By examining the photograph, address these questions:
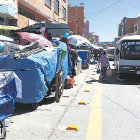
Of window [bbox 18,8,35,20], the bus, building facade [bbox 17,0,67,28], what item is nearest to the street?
the bus

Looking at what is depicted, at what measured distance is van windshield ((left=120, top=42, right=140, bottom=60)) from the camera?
11.6 metres

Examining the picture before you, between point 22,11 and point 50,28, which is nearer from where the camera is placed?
→ point 50,28

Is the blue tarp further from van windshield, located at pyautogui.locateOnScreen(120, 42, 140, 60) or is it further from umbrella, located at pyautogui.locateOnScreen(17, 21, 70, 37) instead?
van windshield, located at pyautogui.locateOnScreen(120, 42, 140, 60)

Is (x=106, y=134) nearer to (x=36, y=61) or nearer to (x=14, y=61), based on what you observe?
(x=36, y=61)

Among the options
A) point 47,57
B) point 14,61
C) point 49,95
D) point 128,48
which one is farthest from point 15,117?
point 128,48

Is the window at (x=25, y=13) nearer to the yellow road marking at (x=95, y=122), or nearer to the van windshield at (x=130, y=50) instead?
the van windshield at (x=130, y=50)

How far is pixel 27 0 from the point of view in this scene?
1766 cm

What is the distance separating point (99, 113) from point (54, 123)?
54.1 inches

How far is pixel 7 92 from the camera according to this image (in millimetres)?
3533

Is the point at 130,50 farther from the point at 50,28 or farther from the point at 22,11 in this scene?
the point at 22,11

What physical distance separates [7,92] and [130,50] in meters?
9.61

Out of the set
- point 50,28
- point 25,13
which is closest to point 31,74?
point 50,28

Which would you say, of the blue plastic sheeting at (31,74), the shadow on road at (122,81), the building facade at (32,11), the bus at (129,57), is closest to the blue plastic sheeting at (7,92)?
the blue plastic sheeting at (31,74)

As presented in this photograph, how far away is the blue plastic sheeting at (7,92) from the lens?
341 centimetres
